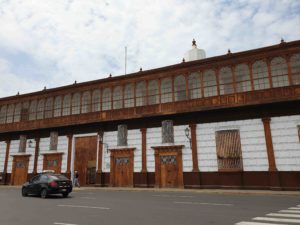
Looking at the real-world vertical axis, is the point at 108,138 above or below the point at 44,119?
below

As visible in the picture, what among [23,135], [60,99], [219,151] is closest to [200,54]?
[219,151]

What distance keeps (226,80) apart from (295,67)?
4.99 meters

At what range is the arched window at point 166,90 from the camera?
22.8m

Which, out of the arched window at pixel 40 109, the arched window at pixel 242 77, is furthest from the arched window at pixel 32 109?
the arched window at pixel 242 77

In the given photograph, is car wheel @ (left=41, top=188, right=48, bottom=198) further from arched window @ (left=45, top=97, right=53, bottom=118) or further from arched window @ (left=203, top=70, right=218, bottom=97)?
arched window @ (left=203, top=70, right=218, bottom=97)

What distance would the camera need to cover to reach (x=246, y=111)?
19.7 meters

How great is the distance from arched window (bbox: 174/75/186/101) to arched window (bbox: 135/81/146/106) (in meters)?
2.90

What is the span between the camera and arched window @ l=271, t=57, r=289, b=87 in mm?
19286

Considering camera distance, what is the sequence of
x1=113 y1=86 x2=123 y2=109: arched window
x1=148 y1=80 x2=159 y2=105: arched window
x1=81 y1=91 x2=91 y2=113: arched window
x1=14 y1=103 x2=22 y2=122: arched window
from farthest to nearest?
x1=14 y1=103 x2=22 y2=122: arched window, x1=81 y1=91 x2=91 y2=113: arched window, x1=113 y1=86 x2=123 y2=109: arched window, x1=148 y1=80 x2=159 y2=105: arched window

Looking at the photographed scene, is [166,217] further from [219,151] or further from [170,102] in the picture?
[170,102]

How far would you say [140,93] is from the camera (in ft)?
78.3

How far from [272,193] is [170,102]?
9.90 meters

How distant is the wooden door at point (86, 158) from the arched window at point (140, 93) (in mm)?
5373

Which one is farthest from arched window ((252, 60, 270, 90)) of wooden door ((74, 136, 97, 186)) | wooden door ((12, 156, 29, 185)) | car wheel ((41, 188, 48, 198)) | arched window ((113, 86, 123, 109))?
wooden door ((12, 156, 29, 185))
